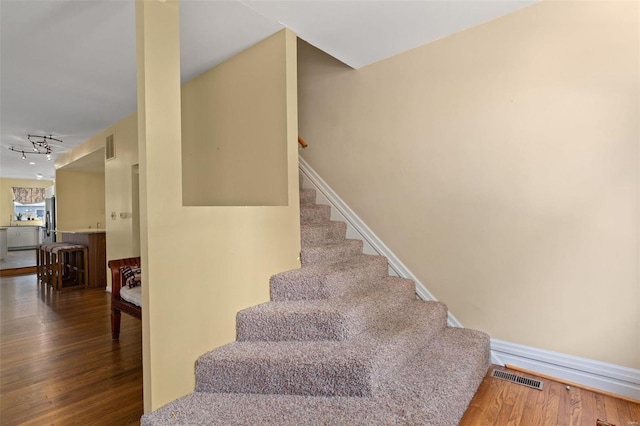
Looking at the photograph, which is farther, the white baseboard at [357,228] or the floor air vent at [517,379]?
the white baseboard at [357,228]

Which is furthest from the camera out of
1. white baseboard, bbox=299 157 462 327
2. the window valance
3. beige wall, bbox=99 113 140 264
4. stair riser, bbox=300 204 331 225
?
the window valance

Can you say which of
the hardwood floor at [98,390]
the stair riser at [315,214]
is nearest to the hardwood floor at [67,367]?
the hardwood floor at [98,390]

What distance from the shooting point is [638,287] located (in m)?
1.71

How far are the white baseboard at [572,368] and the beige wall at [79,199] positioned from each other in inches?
316

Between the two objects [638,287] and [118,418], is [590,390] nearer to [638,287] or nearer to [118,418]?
[638,287]

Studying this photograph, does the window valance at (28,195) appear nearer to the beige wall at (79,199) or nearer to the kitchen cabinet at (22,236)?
the kitchen cabinet at (22,236)

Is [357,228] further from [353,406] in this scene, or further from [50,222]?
[50,222]

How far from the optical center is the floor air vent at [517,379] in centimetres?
188

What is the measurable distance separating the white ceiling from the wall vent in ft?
4.41

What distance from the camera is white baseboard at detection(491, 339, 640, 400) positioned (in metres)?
1.73

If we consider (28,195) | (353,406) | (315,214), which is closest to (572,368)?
(353,406)

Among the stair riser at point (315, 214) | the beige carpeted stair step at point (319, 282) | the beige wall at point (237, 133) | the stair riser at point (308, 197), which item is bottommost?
the beige carpeted stair step at point (319, 282)

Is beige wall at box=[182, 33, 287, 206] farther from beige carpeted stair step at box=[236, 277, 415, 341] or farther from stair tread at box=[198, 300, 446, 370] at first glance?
stair tread at box=[198, 300, 446, 370]

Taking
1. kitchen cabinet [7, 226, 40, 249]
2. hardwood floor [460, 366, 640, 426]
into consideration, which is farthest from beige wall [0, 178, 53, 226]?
hardwood floor [460, 366, 640, 426]
